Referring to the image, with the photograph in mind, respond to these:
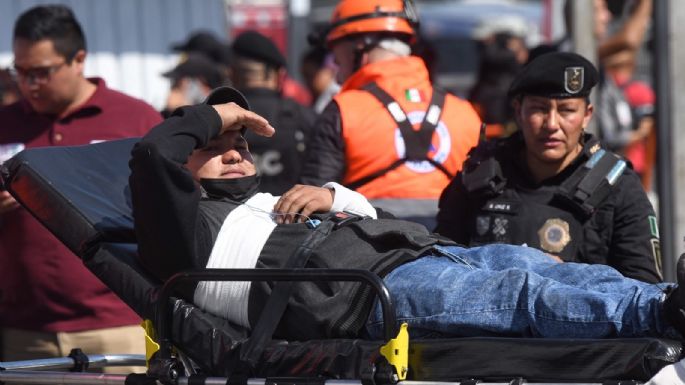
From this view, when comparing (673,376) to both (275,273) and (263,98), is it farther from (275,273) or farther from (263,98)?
(263,98)

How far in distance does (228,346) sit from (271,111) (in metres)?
3.74

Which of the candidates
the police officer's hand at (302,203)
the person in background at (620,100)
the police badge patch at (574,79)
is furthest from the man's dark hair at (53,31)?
the person in background at (620,100)

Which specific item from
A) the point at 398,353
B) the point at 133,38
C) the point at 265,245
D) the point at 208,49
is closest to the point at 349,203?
the point at 265,245

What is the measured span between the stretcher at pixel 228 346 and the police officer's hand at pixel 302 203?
17.9 inches

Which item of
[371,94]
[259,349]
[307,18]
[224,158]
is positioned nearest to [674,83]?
[371,94]

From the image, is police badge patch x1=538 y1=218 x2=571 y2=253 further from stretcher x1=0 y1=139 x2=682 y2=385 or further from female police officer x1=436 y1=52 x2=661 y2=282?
stretcher x1=0 y1=139 x2=682 y2=385

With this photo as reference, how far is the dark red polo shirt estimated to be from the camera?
6223mm

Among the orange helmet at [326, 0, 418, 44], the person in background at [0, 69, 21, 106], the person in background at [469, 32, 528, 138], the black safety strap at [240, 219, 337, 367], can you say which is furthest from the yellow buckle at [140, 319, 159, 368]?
the person in background at [0, 69, 21, 106]

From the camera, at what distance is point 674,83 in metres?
7.41

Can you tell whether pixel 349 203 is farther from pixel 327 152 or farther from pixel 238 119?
pixel 327 152

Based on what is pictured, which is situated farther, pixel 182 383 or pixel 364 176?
pixel 364 176

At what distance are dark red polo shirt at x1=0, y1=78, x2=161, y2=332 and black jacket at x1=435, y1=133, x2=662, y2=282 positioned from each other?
1785mm

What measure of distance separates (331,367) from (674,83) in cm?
378

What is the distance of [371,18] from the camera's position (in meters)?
6.56
